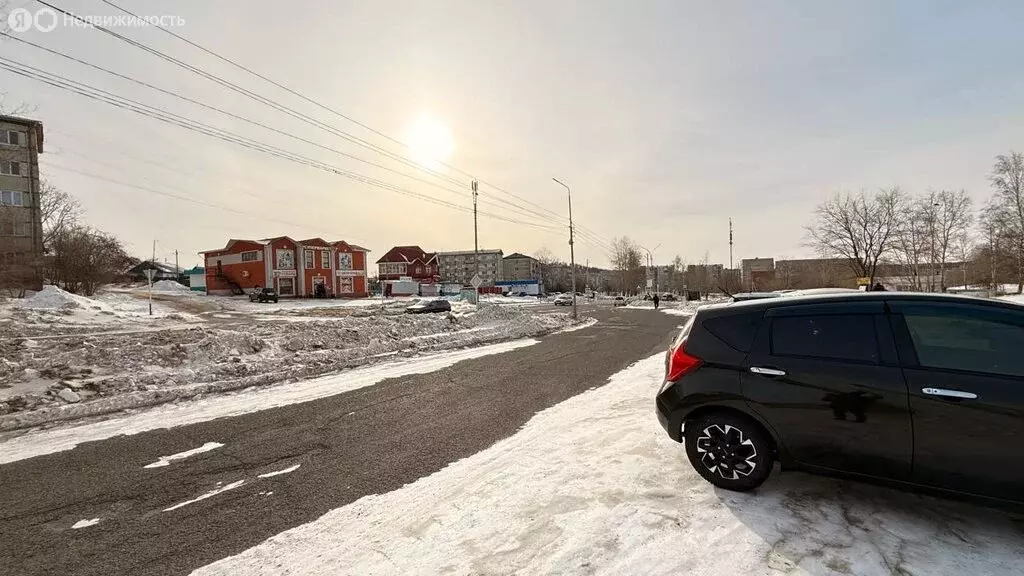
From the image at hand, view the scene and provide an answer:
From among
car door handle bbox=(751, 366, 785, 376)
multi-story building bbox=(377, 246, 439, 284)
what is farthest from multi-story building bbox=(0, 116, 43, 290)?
multi-story building bbox=(377, 246, 439, 284)

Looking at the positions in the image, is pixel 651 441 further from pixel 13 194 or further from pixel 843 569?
pixel 13 194

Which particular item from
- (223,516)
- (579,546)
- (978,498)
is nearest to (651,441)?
(579,546)

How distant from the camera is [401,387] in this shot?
911 centimetres

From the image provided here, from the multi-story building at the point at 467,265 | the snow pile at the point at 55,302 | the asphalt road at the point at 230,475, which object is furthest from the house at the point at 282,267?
the multi-story building at the point at 467,265

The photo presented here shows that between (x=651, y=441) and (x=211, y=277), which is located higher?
(x=211, y=277)

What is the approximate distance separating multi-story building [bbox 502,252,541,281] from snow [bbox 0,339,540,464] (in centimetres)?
12573

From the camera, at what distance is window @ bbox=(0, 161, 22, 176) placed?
33900mm

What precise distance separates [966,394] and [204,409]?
31.5 ft

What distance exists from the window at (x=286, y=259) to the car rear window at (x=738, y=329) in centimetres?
5412

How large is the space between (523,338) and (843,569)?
17.0m

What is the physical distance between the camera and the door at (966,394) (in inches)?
114

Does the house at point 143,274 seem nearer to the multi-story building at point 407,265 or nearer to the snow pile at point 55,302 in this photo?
the multi-story building at point 407,265

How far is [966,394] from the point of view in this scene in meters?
3.02

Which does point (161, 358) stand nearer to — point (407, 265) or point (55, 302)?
point (55, 302)
